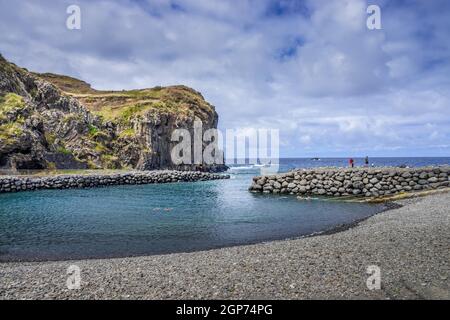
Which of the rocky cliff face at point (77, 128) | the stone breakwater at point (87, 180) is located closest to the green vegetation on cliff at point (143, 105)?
the rocky cliff face at point (77, 128)

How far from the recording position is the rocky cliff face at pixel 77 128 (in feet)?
239

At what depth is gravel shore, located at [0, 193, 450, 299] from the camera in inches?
353

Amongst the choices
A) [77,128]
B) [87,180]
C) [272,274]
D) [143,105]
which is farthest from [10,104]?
[272,274]

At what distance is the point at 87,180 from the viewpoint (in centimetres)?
6231

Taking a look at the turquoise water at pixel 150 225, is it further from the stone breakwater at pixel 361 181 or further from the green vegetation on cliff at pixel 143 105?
the green vegetation on cliff at pixel 143 105

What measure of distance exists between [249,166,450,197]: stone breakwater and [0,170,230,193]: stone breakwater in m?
33.8

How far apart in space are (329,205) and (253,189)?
1760 centimetres

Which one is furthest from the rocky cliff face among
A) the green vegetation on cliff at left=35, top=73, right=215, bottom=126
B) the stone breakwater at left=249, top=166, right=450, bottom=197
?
the stone breakwater at left=249, top=166, right=450, bottom=197

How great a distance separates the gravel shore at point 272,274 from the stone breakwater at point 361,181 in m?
24.3

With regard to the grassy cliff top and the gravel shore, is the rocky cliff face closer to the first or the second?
the grassy cliff top

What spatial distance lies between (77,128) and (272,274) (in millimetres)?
99433

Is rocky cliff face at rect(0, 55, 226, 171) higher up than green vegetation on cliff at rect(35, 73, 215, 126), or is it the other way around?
green vegetation on cliff at rect(35, 73, 215, 126)

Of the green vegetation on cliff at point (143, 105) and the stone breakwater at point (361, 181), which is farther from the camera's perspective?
the green vegetation on cliff at point (143, 105)
